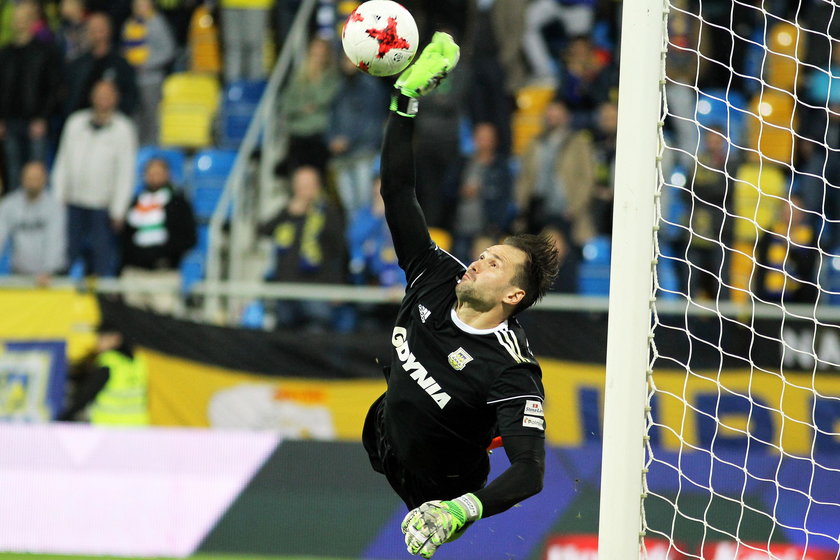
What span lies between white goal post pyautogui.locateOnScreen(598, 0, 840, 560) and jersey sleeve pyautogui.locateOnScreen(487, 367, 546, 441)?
0.90 ft

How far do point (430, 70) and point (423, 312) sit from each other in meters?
1.01

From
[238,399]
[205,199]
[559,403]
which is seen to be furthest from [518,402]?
[205,199]

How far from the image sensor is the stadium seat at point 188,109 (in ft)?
41.1

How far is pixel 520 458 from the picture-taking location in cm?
450

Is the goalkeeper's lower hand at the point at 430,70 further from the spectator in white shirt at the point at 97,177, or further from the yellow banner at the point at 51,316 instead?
the spectator in white shirt at the point at 97,177

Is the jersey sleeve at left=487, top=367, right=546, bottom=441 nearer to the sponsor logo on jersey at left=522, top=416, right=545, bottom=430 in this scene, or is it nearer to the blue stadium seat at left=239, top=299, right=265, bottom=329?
the sponsor logo on jersey at left=522, top=416, right=545, bottom=430

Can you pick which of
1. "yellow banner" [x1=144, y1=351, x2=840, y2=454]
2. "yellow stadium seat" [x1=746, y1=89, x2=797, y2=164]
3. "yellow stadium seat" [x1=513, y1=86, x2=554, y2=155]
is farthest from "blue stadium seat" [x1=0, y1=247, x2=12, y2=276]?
"yellow stadium seat" [x1=746, y1=89, x2=797, y2=164]

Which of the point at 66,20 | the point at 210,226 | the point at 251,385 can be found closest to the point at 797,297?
the point at 251,385

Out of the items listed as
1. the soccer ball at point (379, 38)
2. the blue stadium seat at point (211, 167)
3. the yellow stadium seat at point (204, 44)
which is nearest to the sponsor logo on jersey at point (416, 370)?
the soccer ball at point (379, 38)

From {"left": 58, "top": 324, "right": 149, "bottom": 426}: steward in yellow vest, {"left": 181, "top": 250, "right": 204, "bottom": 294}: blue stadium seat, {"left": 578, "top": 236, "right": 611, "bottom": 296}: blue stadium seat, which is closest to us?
{"left": 58, "top": 324, "right": 149, "bottom": 426}: steward in yellow vest

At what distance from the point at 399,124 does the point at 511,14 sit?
24.4ft

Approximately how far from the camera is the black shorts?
5.14 meters

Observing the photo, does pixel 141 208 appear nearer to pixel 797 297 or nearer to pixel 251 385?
pixel 251 385

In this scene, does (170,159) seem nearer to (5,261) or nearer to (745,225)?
(5,261)
